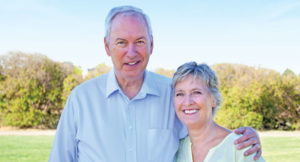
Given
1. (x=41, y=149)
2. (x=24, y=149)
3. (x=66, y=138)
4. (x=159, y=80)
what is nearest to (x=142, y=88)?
(x=159, y=80)

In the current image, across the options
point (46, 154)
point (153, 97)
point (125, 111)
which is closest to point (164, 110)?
point (153, 97)

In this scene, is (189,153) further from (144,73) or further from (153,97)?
(144,73)

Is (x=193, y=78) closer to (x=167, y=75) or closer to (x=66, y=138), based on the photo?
(x=66, y=138)

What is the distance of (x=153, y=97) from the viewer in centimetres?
292

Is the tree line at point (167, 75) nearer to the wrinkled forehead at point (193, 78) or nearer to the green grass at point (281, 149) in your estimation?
the green grass at point (281, 149)

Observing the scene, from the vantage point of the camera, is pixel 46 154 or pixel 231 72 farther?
pixel 231 72

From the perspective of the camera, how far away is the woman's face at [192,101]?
2.80 meters

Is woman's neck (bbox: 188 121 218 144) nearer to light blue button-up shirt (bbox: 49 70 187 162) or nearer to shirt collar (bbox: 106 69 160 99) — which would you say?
light blue button-up shirt (bbox: 49 70 187 162)

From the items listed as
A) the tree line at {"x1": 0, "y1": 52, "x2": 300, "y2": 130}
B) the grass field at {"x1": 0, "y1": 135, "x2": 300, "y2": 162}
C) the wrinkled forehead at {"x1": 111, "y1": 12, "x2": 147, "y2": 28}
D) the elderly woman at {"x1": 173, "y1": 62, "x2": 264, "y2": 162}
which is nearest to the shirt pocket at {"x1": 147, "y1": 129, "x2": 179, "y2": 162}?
the elderly woman at {"x1": 173, "y1": 62, "x2": 264, "y2": 162}

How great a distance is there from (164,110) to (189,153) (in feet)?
1.52

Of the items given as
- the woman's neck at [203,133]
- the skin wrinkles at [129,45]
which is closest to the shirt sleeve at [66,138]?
the skin wrinkles at [129,45]

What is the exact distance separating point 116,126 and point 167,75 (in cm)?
1346

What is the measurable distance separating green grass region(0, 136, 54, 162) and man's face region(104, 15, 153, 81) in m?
7.22

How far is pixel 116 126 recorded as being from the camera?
2.79 meters
